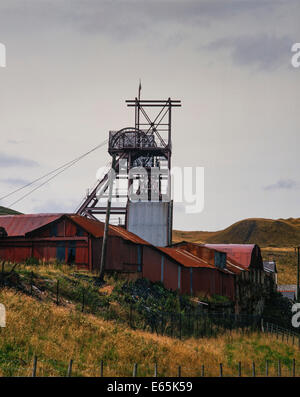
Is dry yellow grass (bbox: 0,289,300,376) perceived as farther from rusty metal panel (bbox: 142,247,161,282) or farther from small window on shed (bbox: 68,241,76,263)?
rusty metal panel (bbox: 142,247,161,282)

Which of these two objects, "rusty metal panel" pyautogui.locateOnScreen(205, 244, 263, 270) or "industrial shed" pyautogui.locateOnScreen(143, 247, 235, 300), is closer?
"industrial shed" pyautogui.locateOnScreen(143, 247, 235, 300)

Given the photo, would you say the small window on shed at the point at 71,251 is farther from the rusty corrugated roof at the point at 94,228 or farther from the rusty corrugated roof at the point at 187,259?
the rusty corrugated roof at the point at 187,259

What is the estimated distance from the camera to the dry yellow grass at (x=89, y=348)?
18.8 meters

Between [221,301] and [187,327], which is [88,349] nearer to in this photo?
[187,327]

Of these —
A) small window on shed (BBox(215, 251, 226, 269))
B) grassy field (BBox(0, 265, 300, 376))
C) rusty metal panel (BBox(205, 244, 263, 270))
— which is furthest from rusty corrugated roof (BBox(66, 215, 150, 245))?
rusty metal panel (BBox(205, 244, 263, 270))

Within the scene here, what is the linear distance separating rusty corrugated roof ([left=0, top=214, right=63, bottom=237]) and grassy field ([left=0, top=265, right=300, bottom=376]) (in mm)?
7773

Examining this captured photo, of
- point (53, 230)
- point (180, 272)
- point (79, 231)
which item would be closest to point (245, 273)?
point (180, 272)

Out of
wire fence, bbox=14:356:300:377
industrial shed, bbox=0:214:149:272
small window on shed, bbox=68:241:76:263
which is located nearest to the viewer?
wire fence, bbox=14:356:300:377

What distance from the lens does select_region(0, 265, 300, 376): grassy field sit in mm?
19125

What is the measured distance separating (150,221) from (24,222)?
51.9 ft

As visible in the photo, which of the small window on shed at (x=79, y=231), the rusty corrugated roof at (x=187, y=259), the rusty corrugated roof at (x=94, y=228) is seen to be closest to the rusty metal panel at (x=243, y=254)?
the rusty corrugated roof at (x=187, y=259)

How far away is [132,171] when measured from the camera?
177 feet

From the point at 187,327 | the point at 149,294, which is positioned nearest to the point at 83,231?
the point at 149,294
